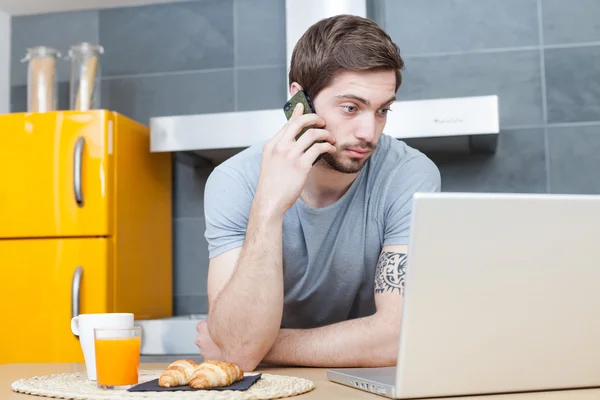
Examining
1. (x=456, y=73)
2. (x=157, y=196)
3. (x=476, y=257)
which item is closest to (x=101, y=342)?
(x=476, y=257)

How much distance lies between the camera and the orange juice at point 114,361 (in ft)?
3.10

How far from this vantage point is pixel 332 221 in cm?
165

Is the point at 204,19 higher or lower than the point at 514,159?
higher

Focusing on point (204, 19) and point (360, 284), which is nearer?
point (360, 284)

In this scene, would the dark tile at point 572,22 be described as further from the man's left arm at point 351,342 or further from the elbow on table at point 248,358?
the elbow on table at point 248,358

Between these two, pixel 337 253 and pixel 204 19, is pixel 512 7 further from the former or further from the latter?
pixel 337 253

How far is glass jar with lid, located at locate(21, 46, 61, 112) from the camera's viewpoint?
9.31ft

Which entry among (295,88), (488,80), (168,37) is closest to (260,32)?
(168,37)

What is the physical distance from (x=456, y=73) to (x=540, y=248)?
7.58ft

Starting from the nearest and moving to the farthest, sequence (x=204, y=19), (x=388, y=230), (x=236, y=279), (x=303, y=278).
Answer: (x=236, y=279) < (x=388, y=230) < (x=303, y=278) < (x=204, y=19)

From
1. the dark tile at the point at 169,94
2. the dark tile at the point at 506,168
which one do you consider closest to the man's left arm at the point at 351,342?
the dark tile at the point at 506,168

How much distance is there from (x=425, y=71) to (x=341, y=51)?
4.86 ft

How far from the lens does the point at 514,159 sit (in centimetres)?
290

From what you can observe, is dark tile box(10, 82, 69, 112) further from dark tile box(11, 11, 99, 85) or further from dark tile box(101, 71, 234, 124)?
dark tile box(101, 71, 234, 124)
